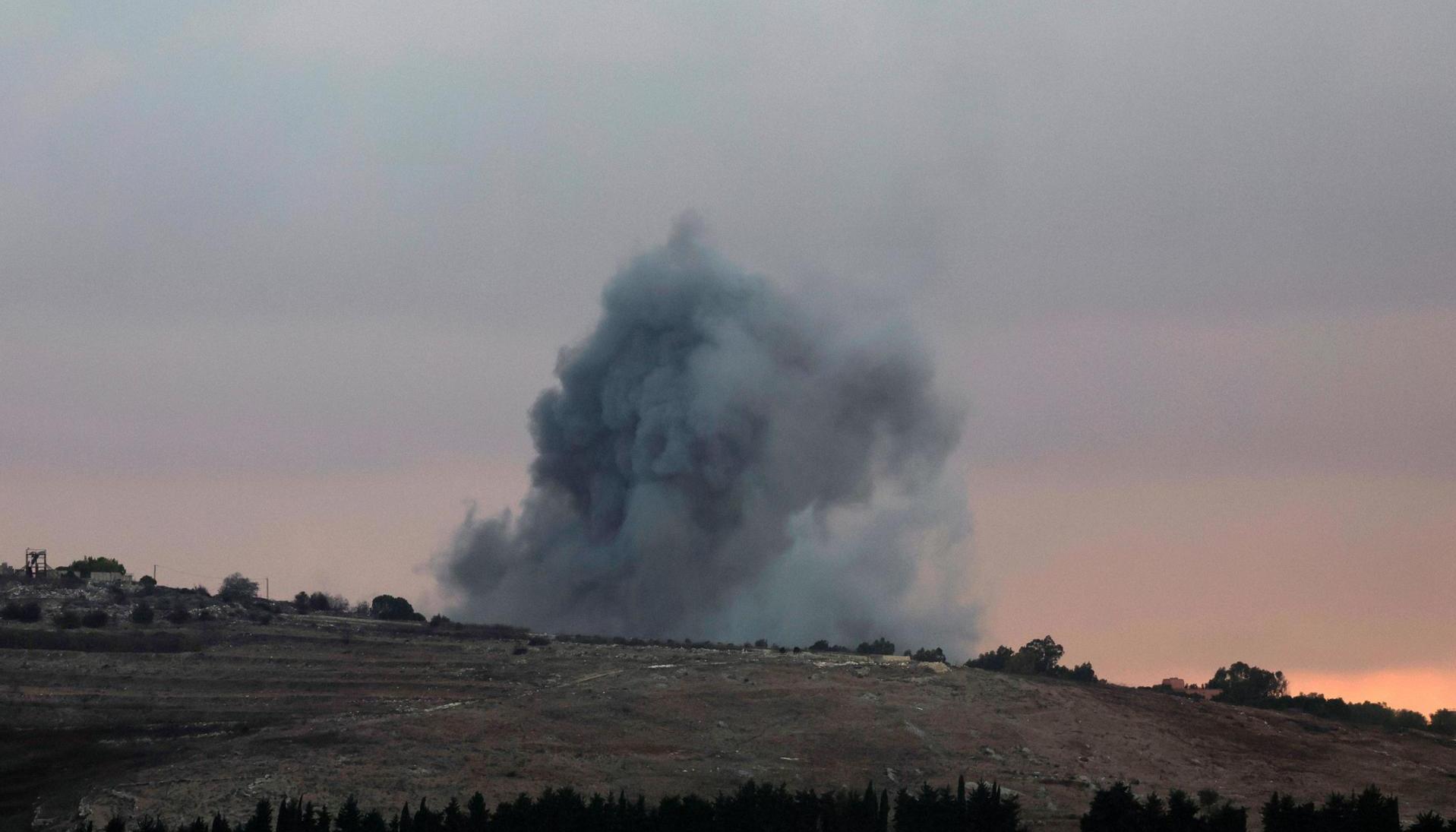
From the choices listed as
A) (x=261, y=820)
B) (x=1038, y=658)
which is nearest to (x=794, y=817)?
(x=261, y=820)

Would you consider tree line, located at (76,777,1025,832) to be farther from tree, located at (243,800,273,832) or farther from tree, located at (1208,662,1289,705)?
tree, located at (1208,662,1289,705)

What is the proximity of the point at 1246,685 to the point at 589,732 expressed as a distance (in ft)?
142

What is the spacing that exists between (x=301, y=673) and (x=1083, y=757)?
125ft

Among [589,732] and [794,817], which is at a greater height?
[589,732]

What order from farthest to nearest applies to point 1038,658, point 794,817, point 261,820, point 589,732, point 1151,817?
1. point 1038,658
2. point 589,732
3. point 794,817
4. point 1151,817
5. point 261,820

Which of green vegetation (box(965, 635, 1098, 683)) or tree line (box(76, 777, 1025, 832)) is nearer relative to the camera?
tree line (box(76, 777, 1025, 832))

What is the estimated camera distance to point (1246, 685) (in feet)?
331

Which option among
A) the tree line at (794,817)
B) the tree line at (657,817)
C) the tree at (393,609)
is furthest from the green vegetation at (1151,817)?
the tree at (393,609)

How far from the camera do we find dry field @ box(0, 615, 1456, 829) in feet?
231

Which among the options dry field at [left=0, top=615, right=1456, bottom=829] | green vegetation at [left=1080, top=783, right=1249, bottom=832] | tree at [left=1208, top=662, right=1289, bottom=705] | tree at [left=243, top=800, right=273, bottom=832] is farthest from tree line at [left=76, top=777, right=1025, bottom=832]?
tree at [left=1208, top=662, right=1289, bottom=705]

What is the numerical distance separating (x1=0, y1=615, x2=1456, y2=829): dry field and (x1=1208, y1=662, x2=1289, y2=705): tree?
353 inches

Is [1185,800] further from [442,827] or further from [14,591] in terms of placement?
[14,591]

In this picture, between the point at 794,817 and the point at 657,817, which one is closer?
the point at 794,817

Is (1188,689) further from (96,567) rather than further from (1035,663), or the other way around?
(96,567)
